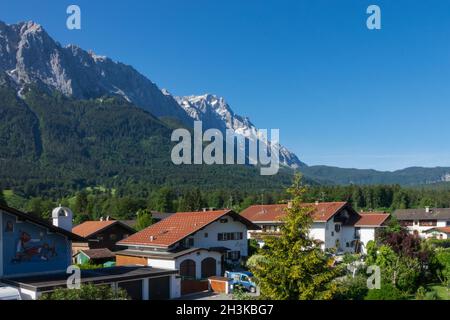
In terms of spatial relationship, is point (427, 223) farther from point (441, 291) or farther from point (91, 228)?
point (91, 228)

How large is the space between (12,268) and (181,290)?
1109cm

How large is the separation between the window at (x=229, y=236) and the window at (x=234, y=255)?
1317 mm

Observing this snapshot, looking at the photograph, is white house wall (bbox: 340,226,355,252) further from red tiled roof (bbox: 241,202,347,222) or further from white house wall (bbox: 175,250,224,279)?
white house wall (bbox: 175,250,224,279)

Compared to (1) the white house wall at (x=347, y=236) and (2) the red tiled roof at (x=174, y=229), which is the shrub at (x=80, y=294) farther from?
(1) the white house wall at (x=347, y=236)

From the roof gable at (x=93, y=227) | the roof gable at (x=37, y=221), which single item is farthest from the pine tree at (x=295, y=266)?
the roof gable at (x=93, y=227)

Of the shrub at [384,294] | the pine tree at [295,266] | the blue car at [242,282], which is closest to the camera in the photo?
the pine tree at [295,266]

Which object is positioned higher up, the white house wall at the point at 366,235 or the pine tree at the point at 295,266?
the pine tree at the point at 295,266

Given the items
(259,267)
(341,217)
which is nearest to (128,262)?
(259,267)

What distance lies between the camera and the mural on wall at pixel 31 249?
886 inches

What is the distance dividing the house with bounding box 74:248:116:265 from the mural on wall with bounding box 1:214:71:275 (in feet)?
56.7

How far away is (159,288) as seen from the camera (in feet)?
91.9

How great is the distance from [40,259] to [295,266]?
49.6 feet

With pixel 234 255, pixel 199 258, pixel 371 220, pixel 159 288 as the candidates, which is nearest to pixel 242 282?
pixel 159 288
